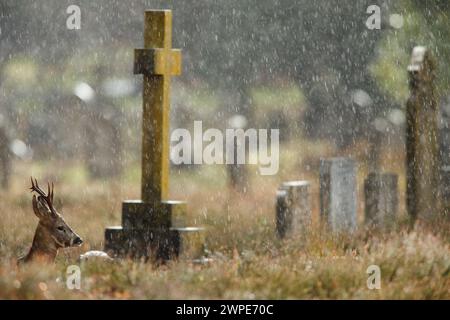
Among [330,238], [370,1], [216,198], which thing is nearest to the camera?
[330,238]

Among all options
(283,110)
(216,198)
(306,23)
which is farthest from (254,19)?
(216,198)

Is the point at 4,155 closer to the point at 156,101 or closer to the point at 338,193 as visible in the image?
the point at 338,193

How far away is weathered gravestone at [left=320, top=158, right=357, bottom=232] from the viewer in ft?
59.9

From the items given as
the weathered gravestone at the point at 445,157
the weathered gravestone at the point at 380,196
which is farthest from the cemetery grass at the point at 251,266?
the weathered gravestone at the point at 445,157

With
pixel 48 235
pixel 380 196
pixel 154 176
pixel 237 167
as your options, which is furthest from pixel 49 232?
pixel 237 167

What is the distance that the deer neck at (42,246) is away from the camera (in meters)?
13.8

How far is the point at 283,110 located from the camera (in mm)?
31891

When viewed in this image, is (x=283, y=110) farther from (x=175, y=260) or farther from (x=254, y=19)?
(x=175, y=260)

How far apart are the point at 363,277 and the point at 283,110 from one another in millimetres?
18814

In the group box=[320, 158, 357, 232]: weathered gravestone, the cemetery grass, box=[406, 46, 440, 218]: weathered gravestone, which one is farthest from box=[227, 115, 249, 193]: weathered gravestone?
the cemetery grass

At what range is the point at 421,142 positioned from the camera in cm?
1833

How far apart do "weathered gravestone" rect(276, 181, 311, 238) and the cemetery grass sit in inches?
8.5

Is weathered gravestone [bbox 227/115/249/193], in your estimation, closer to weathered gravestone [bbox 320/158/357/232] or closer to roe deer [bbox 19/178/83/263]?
weathered gravestone [bbox 320/158/357/232]

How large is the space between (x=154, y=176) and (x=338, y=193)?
3.97 metres
